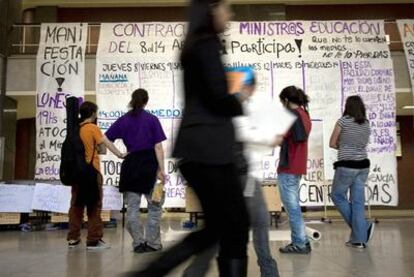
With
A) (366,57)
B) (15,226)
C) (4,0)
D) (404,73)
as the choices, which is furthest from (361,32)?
(4,0)

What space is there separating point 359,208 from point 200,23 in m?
4.04

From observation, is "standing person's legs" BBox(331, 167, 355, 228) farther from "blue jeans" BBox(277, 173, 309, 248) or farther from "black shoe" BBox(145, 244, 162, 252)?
"black shoe" BBox(145, 244, 162, 252)

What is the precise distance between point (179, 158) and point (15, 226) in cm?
795

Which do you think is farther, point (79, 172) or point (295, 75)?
point (295, 75)

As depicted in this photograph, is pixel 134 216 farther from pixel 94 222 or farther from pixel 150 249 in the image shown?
pixel 94 222

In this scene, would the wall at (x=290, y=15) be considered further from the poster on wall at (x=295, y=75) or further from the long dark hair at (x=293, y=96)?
the long dark hair at (x=293, y=96)

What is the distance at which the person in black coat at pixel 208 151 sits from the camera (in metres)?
2.10

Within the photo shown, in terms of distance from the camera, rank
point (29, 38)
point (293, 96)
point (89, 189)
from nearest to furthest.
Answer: point (293, 96), point (89, 189), point (29, 38)

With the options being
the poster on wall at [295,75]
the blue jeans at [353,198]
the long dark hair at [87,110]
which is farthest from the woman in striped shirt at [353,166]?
the poster on wall at [295,75]

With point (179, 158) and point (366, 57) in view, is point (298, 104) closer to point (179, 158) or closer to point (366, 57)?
point (179, 158)

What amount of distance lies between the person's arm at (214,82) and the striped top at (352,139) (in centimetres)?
378

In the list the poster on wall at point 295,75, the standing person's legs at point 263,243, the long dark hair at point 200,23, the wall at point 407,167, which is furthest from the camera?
the wall at point 407,167

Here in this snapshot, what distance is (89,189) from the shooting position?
19.1ft

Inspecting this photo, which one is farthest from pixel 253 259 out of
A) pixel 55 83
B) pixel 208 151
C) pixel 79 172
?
pixel 55 83
